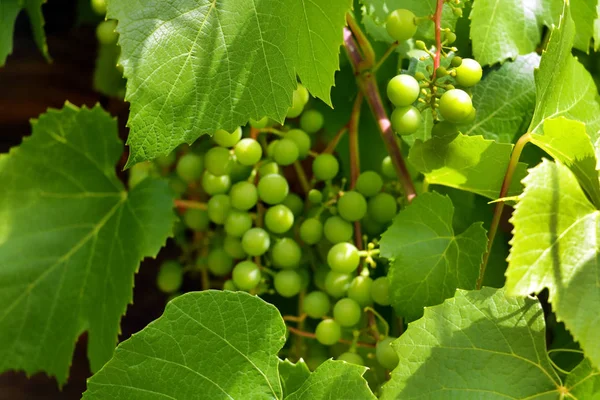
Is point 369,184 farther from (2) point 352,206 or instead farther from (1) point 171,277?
(1) point 171,277

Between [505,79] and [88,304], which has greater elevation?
[505,79]

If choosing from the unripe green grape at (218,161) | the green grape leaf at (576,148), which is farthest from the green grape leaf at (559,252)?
the unripe green grape at (218,161)

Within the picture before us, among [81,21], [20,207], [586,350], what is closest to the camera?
[586,350]

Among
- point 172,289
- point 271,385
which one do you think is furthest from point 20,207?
point 271,385

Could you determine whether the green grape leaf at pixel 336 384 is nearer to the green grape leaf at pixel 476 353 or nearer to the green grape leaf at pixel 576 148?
the green grape leaf at pixel 476 353

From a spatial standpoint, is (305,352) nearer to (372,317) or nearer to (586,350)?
(372,317)
